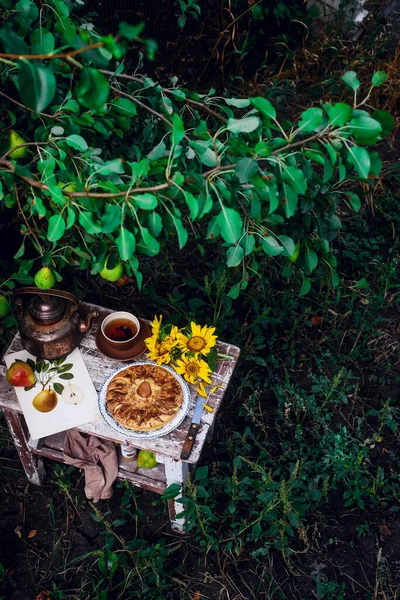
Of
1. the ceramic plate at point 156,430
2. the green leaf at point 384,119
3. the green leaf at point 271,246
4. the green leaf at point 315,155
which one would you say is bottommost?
the ceramic plate at point 156,430

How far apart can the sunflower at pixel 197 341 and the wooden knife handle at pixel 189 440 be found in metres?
0.30

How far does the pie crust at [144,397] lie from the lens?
82.8 inches

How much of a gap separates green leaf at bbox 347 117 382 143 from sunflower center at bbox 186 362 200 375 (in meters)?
1.19

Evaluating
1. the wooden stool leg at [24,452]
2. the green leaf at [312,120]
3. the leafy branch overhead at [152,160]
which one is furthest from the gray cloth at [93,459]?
the green leaf at [312,120]

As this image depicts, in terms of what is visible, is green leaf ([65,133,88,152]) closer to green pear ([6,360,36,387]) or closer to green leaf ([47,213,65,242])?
green leaf ([47,213,65,242])

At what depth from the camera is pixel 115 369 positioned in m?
2.29

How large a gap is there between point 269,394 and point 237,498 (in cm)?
69

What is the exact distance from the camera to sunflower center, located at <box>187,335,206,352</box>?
226 centimetres

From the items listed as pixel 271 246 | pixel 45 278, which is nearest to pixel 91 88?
pixel 271 246

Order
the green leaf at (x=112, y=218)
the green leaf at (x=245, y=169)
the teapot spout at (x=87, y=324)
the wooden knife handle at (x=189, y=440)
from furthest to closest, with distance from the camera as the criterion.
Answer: the teapot spout at (x=87, y=324), the wooden knife handle at (x=189, y=440), the green leaf at (x=112, y=218), the green leaf at (x=245, y=169)

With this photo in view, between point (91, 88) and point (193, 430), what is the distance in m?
1.44

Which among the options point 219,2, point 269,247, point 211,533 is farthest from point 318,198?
point 219,2

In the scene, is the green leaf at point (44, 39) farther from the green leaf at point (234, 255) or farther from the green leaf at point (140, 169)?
the green leaf at point (234, 255)

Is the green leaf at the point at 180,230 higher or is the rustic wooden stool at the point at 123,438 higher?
the green leaf at the point at 180,230
